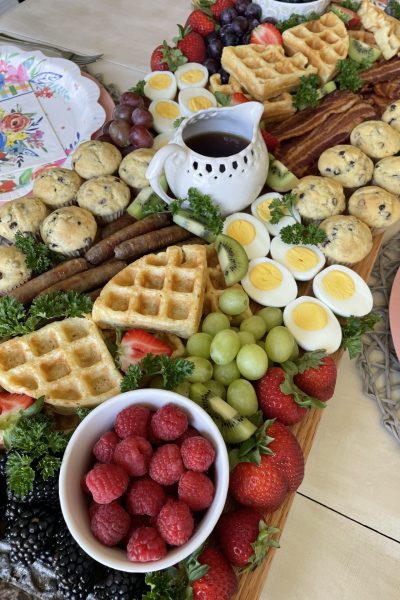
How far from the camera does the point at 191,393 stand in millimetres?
1022

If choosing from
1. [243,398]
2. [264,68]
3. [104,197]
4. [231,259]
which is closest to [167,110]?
[264,68]

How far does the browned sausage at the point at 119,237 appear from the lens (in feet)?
4.18

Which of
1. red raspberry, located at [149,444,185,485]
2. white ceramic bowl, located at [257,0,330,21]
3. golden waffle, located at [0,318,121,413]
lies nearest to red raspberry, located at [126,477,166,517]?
red raspberry, located at [149,444,185,485]

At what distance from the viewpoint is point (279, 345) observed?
1088 mm

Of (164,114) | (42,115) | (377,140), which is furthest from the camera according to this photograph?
(42,115)

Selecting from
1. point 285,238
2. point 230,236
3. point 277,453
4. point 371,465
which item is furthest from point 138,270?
point 371,465

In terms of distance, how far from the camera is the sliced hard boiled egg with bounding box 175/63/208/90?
168 centimetres

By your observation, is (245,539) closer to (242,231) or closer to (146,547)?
(146,547)

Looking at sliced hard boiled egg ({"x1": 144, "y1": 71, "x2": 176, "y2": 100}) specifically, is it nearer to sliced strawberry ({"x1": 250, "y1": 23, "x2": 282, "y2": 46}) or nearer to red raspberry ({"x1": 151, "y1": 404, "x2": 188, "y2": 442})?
sliced strawberry ({"x1": 250, "y1": 23, "x2": 282, "y2": 46})

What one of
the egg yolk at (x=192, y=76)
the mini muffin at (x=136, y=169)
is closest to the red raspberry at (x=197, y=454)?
the mini muffin at (x=136, y=169)

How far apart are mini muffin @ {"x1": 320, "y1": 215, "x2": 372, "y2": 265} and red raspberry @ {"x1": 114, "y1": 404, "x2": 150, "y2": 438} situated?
68cm

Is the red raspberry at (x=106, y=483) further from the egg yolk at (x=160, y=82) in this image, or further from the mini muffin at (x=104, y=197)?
the egg yolk at (x=160, y=82)

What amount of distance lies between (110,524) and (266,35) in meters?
1.64

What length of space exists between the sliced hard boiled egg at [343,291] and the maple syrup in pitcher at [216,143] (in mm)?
403
